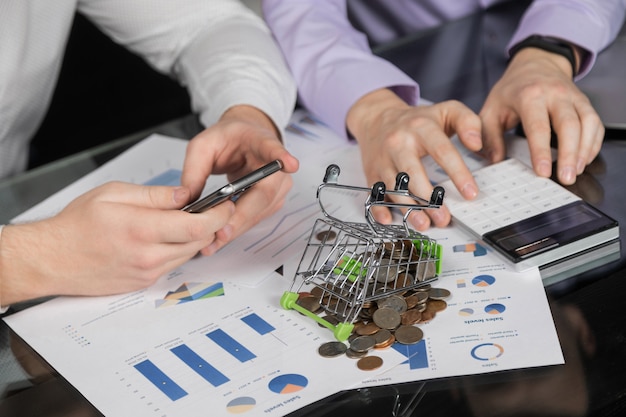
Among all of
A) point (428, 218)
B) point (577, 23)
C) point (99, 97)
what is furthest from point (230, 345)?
point (99, 97)

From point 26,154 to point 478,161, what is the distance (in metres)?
0.94

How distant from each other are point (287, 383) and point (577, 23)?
0.93 metres

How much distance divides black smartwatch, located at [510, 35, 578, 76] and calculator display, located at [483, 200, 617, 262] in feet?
1.36

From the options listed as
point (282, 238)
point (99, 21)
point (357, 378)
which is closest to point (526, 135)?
point (282, 238)

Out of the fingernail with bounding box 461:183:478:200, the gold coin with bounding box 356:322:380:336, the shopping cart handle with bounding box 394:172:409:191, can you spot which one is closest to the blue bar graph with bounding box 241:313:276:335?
the gold coin with bounding box 356:322:380:336

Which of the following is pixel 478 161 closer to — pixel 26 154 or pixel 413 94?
pixel 413 94

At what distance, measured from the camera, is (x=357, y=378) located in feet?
2.81

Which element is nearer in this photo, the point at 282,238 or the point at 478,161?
the point at 282,238

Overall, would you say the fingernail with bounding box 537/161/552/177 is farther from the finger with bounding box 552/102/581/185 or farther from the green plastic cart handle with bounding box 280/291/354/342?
the green plastic cart handle with bounding box 280/291/354/342

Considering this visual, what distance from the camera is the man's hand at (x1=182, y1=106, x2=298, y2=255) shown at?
111 centimetres

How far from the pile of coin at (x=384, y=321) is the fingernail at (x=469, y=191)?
0.65 ft

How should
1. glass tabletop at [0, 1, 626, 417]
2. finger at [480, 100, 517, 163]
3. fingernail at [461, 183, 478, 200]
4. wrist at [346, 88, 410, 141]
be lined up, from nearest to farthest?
1. glass tabletop at [0, 1, 626, 417]
2. fingernail at [461, 183, 478, 200]
3. finger at [480, 100, 517, 163]
4. wrist at [346, 88, 410, 141]

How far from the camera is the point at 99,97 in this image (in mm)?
2516

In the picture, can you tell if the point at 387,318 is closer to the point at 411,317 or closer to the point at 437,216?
the point at 411,317
